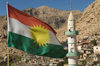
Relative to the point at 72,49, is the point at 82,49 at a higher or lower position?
higher

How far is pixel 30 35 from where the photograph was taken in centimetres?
1684

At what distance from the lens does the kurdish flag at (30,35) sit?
51.5ft

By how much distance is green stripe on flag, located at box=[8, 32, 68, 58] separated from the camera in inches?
610

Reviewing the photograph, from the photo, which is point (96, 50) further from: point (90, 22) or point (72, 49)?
point (90, 22)

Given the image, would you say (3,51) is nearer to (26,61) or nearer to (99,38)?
(26,61)

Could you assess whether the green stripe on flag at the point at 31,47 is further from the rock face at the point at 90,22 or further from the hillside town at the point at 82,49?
the rock face at the point at 90,22

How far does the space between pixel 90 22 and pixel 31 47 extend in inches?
3744

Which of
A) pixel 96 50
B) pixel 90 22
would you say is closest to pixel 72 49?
pixel 96 50

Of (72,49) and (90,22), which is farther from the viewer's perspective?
(90,22)

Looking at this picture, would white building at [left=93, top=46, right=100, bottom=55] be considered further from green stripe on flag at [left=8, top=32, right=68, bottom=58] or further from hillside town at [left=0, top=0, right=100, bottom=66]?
green stripe on flag at [left=8, top=32, right=68, bottom=58]

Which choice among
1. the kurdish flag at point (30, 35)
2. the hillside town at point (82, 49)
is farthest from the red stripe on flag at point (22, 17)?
the hillside town at point (82, 49)

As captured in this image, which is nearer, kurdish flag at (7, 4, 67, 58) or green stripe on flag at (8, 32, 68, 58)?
green stripe on flag at (8, 32, 68, 58)

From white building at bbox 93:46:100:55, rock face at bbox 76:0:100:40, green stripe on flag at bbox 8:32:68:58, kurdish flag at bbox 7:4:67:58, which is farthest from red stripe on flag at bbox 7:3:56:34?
rock face at bbox 76:0:100:40

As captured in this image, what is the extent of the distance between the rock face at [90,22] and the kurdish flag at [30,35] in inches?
2969
